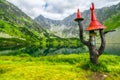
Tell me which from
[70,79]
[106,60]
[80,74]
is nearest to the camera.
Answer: [70,79]

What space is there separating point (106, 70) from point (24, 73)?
25.6ft

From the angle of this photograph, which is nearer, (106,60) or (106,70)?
(106,70)

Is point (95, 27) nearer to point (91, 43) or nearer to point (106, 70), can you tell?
point (91, 43)

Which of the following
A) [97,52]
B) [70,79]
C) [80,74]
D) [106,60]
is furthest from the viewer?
[106,60]

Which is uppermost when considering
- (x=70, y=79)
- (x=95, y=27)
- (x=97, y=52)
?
(x=95, y=27)

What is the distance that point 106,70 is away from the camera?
23344 mm

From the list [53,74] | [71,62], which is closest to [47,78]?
[53,74]

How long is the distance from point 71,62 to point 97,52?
34.8ft

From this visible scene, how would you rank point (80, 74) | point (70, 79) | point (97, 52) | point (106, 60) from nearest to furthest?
point (70, 79) → point (80, 74) → point (97, 52) → point (106, 60)

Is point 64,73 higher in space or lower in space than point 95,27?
lower

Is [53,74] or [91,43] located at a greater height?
[91,43]

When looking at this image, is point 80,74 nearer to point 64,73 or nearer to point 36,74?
point 64,73

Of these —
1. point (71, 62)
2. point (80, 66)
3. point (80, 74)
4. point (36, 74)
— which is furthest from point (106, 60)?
point (36, 74)

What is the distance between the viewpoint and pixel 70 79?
2084cm
